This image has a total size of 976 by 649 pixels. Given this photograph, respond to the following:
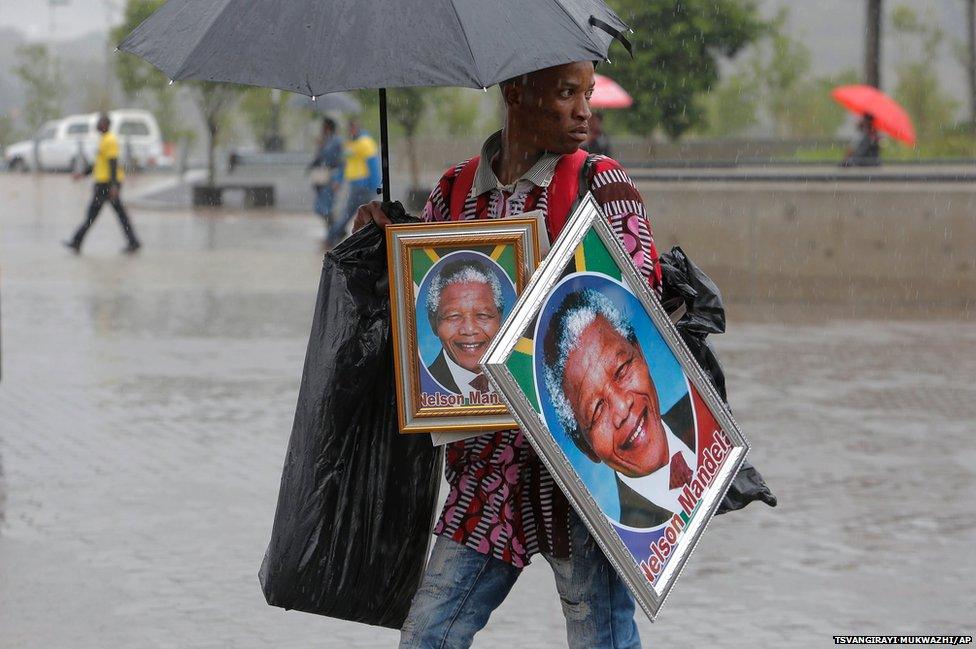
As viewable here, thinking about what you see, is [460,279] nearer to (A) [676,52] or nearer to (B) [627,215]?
(B) [627,215]

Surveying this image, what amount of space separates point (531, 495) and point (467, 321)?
402mm

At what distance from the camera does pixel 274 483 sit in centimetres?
779

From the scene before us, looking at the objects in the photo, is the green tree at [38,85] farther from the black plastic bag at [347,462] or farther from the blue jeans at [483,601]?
the blue jeans at [483,601]

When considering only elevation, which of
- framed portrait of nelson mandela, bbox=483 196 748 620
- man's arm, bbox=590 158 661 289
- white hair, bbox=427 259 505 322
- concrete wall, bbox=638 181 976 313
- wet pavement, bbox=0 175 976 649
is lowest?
wet pavement, bbox=0 175 976 649

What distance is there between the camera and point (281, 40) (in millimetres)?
3434

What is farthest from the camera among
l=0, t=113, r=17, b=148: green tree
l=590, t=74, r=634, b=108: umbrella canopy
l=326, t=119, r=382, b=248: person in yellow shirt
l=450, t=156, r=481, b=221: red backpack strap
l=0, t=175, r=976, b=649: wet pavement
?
l=0, t=113, r=17, b=148: green tree

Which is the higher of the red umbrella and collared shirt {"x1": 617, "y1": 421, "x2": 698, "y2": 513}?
the red umbrella

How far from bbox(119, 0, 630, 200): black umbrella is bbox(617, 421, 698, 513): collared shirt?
2.66ft

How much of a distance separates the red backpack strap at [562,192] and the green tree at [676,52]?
26.6 meters

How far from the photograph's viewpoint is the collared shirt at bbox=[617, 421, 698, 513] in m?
3.31

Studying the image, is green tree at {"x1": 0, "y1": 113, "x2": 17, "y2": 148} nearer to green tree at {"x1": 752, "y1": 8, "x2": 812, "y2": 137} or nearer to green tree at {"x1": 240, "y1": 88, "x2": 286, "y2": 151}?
green tree at {"x1": 240, "y1": 88, "x2": 286, "y2": 151}

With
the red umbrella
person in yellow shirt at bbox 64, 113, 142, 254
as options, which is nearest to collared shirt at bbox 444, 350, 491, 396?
the red umbrella

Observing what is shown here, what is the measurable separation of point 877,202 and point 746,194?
128 centimetres

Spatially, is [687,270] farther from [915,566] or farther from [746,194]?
[746,194]
